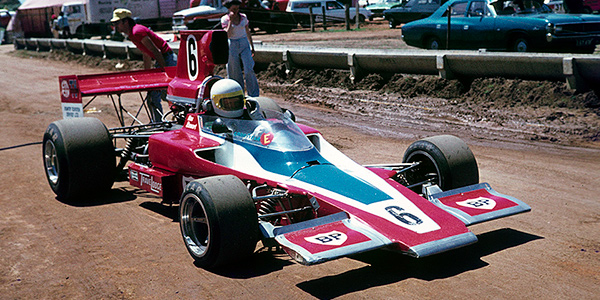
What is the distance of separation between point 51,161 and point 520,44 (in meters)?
9.57

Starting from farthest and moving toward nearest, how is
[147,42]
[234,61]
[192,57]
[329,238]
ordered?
[234,61] < [147,42] < [192,57] < [329,238]

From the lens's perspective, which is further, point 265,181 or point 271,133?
point 271,133

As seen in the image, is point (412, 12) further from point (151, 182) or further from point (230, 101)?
point (151, 182)

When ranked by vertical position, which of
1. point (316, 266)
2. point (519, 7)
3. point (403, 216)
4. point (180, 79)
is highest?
point (519, 7)

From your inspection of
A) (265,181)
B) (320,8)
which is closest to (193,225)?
(265,181)

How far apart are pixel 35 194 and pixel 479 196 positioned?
5.04m

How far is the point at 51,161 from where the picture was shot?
7.44 metres

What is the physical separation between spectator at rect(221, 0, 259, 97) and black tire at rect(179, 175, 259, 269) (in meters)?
5.92

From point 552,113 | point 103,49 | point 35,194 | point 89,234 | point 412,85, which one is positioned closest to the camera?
point 89,234

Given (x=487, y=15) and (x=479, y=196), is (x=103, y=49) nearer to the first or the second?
(x=487, y=15)

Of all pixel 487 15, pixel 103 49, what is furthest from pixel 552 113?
pixel 103 49

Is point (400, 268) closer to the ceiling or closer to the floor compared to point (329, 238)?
closer to the floor

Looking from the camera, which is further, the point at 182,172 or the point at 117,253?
the point at 182,172

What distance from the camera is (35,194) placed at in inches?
295
